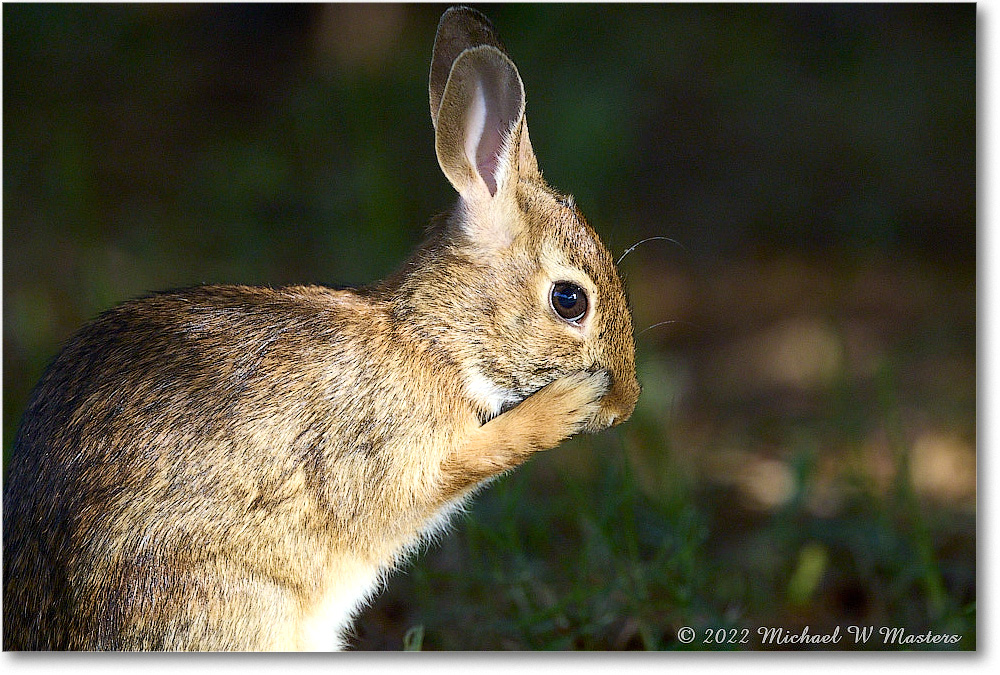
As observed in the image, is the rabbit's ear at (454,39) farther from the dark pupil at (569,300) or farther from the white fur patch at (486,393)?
the white fur patch at (486,393)

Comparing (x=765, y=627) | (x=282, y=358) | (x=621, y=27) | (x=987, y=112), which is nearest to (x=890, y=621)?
(x=765, y=627)

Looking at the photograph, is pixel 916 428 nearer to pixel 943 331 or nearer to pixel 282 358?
pixel 943 331

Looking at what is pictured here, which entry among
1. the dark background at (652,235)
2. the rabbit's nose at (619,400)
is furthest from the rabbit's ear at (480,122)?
the dark background at (652,235)

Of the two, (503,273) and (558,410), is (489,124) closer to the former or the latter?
(503,273)

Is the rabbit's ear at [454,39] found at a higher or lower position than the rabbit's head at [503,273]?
higher

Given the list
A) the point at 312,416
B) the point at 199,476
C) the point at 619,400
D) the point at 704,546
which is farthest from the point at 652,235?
the point at 199,476

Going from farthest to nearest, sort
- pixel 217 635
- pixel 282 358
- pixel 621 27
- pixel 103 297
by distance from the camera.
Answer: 1. pixel 621 27
2. pixel 103 297
3. pixel 282 358
4. pixel 217 635

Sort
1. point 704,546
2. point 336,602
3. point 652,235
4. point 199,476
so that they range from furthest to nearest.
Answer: point 652,235, point 704,546, point 336,602, point 199,476
